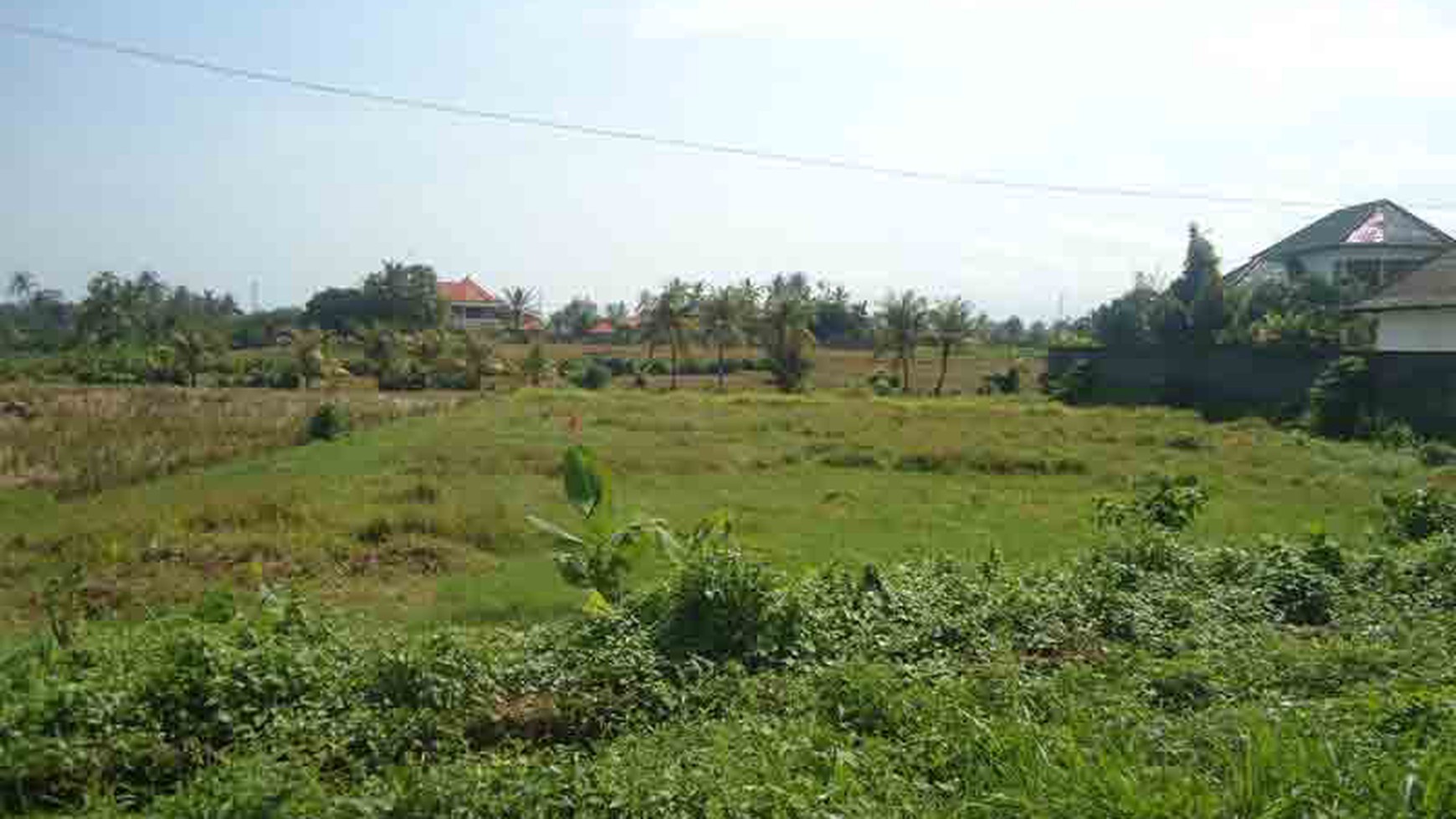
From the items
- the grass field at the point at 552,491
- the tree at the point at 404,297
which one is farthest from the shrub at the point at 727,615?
the tree at the point at 404,297

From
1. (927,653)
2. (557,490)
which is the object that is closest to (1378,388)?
(557,490)

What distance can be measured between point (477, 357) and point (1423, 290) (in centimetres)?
3264

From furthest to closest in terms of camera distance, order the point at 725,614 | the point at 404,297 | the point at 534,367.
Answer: the point at 404,297 < the point at 534,367 < the point at 725,614

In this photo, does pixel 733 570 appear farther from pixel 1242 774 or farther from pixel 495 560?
pixel 495 560

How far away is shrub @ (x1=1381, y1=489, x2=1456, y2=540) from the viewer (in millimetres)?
9180

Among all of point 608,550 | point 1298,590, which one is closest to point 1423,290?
point 1298,590

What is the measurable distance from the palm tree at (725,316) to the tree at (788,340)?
124 centimetres

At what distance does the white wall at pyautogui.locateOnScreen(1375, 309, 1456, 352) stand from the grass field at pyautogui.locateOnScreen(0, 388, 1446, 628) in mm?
3627

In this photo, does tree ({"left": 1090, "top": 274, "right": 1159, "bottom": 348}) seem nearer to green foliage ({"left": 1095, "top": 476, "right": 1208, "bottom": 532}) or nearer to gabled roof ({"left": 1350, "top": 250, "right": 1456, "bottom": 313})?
gabled roof ({"left": 1350, "top": 250, "right": 1456, "bottom": 313})

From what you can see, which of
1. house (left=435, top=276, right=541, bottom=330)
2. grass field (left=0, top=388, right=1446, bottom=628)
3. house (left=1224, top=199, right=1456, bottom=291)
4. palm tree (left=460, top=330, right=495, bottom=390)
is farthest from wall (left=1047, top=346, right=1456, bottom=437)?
house (left=435, top=276, right=541, bottom=330)

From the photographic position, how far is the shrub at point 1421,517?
361 inches

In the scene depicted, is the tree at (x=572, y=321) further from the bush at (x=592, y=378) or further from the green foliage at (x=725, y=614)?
the green foliage at (x=725, y=614)

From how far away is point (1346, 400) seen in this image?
21922 millimetres

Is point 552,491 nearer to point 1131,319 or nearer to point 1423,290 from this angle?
point 1423,290
